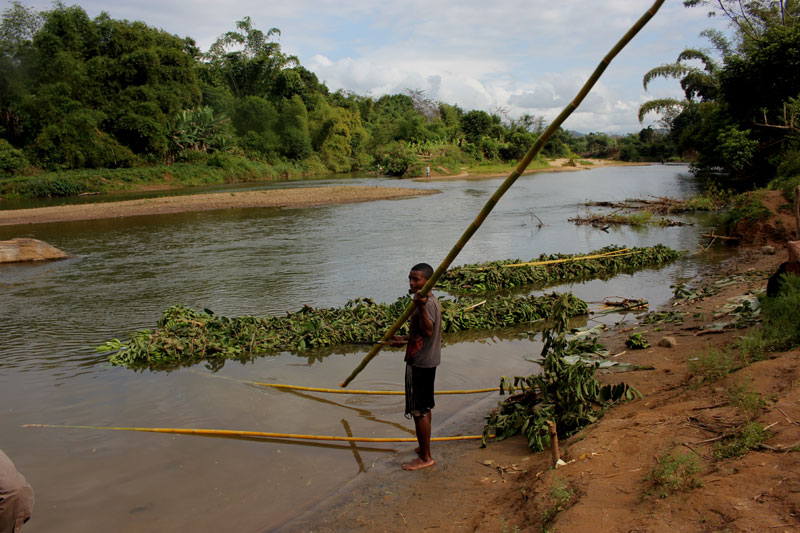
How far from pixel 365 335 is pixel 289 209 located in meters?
18.1

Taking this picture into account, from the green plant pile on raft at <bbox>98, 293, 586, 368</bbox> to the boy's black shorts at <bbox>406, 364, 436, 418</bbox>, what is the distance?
10.1ft

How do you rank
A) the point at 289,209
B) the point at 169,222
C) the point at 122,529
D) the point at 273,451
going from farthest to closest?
the point at 289,209 < the point at 169,222 < the point at 273,451 < the point at 122,529

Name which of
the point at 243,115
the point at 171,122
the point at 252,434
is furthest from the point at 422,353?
the point at 243,115

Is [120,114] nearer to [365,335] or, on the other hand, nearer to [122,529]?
[365,335]

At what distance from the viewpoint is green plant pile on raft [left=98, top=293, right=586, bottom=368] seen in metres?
6.93

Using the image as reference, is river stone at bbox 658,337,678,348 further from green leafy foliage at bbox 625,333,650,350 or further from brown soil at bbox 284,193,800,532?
brown soil at bbox 284,193,800,532

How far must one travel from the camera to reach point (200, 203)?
1008 inches

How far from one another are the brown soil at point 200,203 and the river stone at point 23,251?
8.79 metres

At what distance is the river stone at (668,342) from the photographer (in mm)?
5780

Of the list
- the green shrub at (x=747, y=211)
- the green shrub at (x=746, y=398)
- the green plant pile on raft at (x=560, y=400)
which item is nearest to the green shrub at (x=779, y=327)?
the green shrub at (x=746, y=398)

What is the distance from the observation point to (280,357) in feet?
23.1

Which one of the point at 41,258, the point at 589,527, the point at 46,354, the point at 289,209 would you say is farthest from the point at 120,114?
→ the point at 589,527

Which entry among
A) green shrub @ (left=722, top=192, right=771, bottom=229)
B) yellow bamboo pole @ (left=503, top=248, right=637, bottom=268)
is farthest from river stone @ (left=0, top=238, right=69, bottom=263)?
green shrub @ (left=722, top=192, right=771, bottom=229)

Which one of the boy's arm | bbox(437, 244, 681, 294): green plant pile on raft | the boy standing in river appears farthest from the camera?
bbox(437, 244, 681, 294): green plant pile on raft
